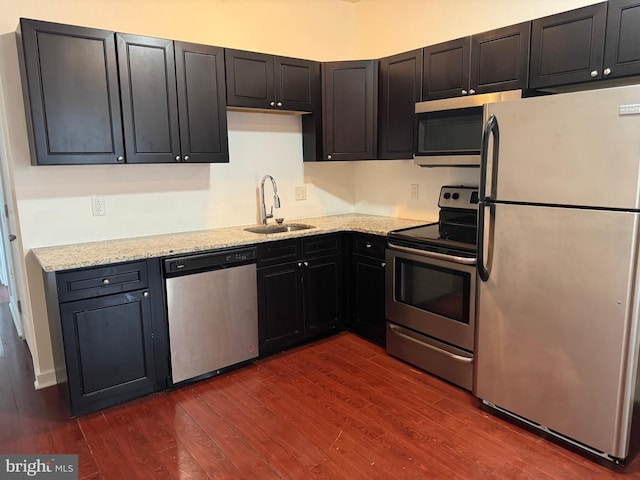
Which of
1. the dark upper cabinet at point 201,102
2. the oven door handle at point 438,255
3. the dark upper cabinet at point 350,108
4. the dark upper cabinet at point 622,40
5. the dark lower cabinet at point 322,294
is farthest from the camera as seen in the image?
the dark upper cabinet at point 350,108

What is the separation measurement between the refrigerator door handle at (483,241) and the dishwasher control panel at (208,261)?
147 cm

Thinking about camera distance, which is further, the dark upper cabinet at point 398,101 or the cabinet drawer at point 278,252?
the dark upper cabinet at point 398,101

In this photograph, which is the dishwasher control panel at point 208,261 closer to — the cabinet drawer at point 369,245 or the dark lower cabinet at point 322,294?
the dark lower cabinet at point 322,294

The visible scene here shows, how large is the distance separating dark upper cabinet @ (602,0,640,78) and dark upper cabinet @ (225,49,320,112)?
6.51 ft

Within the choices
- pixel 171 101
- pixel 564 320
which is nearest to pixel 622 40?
pixel 564 320

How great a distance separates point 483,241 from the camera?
2.39 metres

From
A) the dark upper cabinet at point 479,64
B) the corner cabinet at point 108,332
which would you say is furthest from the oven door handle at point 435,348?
the dark upper cabinet at point 479,64

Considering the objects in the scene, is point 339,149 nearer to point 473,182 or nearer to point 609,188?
point 473,182

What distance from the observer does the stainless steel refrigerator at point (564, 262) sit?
189 cm

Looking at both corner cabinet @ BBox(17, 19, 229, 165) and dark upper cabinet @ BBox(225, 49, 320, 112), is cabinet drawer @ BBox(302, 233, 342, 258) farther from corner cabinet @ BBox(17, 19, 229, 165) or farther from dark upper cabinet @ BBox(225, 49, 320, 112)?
dark upper cabinet @ BBox(225, 49, 320, 112)

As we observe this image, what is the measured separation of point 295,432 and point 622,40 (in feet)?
8.67

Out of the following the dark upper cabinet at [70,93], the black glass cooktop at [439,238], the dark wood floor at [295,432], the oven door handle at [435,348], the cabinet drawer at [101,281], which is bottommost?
the dark wood floor at [295,432]

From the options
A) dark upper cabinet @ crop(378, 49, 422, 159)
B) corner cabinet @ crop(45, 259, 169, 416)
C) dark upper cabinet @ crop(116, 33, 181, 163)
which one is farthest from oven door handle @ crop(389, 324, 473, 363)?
dark upper cabinet @ crop(116, 33, 181, 163)

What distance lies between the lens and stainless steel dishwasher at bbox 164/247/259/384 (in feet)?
8.95
